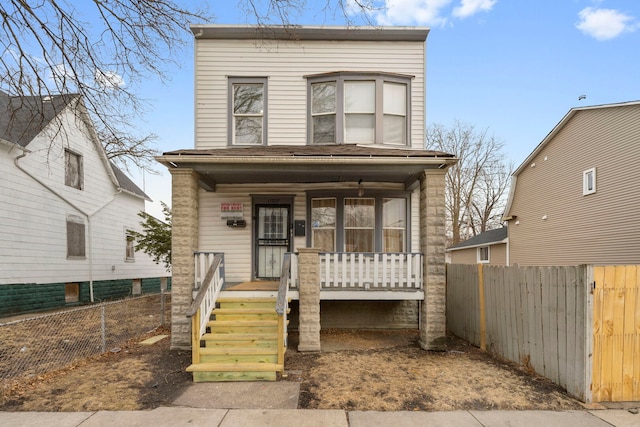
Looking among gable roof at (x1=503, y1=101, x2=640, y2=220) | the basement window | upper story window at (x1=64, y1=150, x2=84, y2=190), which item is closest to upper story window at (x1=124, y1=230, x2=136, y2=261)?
the basement window

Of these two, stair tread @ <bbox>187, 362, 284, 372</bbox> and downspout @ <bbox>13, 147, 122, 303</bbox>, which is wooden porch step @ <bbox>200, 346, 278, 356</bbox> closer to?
Answer: stair tread @ <bbox>187, 362, 284, 372</bbox>

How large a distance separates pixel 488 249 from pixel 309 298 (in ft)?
57.5

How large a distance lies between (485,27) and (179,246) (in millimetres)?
10542

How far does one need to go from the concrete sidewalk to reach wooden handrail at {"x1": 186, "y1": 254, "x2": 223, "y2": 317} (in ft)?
5.03

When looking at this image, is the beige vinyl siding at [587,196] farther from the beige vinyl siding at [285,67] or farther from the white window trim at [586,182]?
the beige vinyl siding at [285,67]

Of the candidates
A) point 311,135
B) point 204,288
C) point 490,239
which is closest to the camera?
point 204,288

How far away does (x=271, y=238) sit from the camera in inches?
333

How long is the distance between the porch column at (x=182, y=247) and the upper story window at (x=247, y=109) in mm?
2200

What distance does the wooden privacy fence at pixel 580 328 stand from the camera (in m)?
4.18

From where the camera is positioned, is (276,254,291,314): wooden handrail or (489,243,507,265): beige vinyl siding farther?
(489,243,507,265): beige vinyl siding

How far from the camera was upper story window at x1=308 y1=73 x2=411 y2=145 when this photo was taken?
8422 mm

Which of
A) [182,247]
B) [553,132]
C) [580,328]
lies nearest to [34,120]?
[182,247]

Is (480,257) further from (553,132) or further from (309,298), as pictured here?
(309,298)

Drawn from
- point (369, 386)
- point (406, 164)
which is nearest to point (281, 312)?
point (369, 386)
